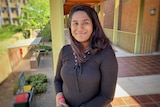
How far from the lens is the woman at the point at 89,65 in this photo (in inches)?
44.5

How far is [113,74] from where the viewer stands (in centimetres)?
113

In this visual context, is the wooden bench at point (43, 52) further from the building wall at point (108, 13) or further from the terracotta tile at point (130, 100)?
the terracotta tile at point (130, 100)

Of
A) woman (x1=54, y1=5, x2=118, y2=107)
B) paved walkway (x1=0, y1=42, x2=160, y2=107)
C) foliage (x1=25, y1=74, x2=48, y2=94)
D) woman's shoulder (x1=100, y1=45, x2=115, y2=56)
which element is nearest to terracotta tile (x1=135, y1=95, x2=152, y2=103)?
paved walkway (x1=0, y1=42, x2=160, y2=107)

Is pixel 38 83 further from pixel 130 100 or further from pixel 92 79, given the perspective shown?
pixel 92 79

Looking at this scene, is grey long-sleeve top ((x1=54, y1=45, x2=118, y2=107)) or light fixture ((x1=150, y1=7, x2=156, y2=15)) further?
light fixture ((x1=150, y1=7, x2=156, y2=15))

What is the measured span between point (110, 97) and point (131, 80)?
3.19 meters

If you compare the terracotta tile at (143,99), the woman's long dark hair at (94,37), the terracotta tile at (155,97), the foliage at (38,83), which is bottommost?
the foliage at (38,83)

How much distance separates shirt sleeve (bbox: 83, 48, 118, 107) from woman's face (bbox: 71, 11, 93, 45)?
0.21m

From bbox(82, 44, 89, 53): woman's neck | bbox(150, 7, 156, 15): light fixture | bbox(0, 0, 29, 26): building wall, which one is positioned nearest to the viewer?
bbox(82, 44, 89, 53): woman's neck

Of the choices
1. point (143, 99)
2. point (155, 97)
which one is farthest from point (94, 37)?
point (155, 97)

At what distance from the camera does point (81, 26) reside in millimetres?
1180

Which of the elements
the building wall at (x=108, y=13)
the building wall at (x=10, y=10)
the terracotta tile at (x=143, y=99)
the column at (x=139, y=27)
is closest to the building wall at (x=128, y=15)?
the column at (x=139, y=27)

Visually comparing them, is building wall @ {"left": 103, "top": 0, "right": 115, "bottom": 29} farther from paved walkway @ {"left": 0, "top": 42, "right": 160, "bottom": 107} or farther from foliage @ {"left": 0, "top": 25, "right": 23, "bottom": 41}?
foliage @ {"left": 0, "top": 25, "right": 23, "bottom": 41}

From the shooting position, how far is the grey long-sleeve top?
3.68 ft
